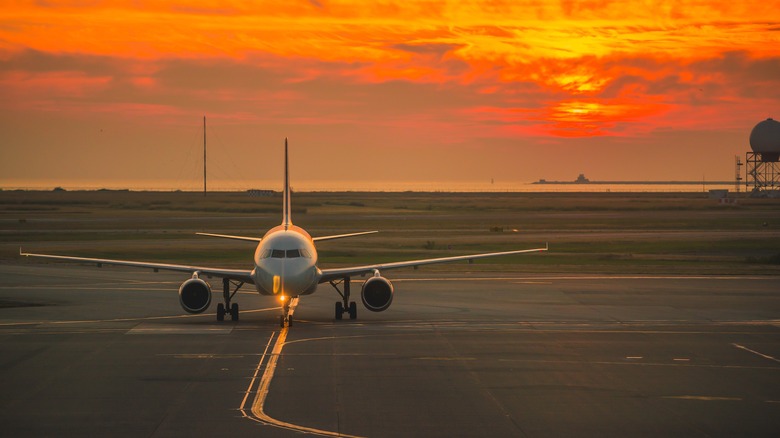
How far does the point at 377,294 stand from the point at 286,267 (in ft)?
14.2

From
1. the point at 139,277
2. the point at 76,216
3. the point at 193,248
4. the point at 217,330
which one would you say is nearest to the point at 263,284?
the point at 217,330

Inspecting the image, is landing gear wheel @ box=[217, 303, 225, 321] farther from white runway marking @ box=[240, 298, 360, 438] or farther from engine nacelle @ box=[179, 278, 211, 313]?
white runway marking @ box=[240, 298, 360, 438]

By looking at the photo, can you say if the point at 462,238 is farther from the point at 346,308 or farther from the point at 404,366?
the point at 404,366

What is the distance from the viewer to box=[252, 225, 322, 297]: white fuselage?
3794cm

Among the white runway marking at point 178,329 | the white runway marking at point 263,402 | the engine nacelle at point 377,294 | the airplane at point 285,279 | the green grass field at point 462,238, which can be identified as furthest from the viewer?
the green grass field at point 462,238

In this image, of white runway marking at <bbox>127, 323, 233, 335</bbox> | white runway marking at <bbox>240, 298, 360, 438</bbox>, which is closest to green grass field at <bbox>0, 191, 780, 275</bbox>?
white runway marking at <bbox>127, 323, 233, 335</bbox>

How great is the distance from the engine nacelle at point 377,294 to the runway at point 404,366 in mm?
608

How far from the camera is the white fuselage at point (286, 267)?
124 feet

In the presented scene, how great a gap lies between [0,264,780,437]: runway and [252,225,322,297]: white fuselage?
59.0 inches

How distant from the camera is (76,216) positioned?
5487 inches

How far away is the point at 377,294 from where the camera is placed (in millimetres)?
40688

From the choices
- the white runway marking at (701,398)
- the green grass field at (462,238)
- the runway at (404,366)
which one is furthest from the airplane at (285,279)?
the green grass field at (462,238)

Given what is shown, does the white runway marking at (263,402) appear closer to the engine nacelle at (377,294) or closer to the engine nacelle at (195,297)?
the engine nacelle at (195,297)

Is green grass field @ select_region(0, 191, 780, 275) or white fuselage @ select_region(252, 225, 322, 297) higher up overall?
white fuselage @ select_region(252, 225, 322, 297)
